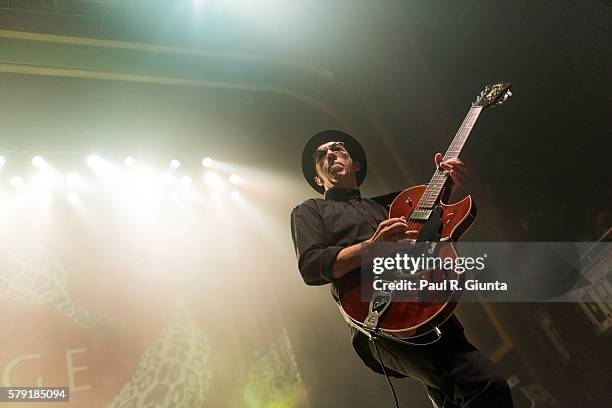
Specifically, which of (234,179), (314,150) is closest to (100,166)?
(234,179)

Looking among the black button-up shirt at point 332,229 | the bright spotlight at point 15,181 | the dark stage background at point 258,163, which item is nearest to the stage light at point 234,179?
the dark stage background at point 258,163

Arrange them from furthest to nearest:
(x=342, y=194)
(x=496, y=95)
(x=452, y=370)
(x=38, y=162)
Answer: (x=38, y=162), (x=342, y=194), (x=496, y=95), (x=452, y=370)

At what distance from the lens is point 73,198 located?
3.23 meters

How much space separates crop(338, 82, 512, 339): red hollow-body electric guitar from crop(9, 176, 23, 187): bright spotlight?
2828 millimetres

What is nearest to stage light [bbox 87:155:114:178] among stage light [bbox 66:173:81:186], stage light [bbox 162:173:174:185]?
stage light [bbox 66:173:81:186]

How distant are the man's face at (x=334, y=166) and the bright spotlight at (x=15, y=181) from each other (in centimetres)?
239

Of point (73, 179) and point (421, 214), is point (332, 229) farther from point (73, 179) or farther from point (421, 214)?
point (73, 179)

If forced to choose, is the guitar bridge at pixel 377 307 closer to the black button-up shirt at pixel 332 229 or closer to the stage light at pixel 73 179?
the black button-up shirt at pixel 332 229

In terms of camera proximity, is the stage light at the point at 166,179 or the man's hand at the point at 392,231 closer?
the man's hand at the point at 392,231

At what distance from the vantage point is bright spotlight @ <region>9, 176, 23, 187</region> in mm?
3176

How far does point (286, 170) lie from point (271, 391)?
1809 millimetres

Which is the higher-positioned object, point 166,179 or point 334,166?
point 166,179

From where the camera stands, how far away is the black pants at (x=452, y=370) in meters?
1.17

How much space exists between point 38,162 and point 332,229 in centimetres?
270
